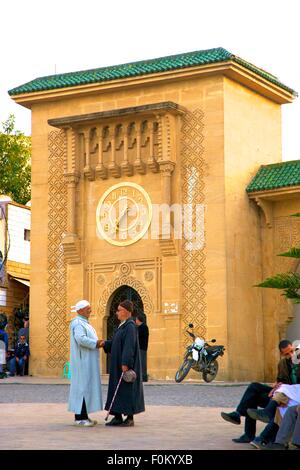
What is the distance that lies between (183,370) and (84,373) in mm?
11680

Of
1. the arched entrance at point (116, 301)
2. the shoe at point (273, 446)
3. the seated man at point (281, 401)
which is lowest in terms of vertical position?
the shoe at point (273, 446)

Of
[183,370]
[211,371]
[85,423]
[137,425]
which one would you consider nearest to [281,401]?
[137,425]

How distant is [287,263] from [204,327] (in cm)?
298

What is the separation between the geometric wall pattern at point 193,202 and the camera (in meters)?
27.3

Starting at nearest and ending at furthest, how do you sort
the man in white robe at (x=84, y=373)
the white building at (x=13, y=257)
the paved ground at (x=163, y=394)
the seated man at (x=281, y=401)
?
the seated man at (x=281, y=401) → the man in white robe at (x=84, y=373) → the paved ground at (x=163, y=394) → the white building at (x=13, y=257)

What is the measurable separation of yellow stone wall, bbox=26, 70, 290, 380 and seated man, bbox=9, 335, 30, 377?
25cm

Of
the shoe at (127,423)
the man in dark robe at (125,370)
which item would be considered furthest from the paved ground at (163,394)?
the shoe at (127,423)

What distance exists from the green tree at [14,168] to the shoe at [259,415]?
124 feet

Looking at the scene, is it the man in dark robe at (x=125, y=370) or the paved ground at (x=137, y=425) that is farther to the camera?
the man in dark robe at (x=125, y=370)

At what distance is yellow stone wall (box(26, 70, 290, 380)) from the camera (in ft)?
89.6

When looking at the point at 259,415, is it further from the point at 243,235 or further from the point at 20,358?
the point at 20,358

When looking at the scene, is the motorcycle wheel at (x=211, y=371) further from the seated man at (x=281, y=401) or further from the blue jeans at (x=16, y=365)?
the seated man at (x=281, y=401)
